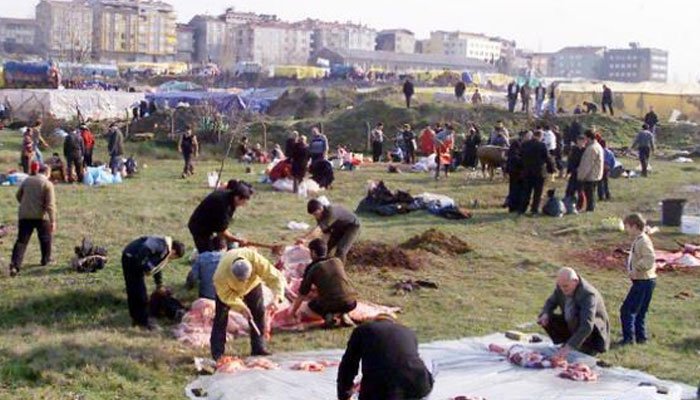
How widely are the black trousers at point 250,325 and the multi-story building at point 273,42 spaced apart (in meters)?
154

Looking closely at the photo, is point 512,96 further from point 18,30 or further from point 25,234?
point 18,30

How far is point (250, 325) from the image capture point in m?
10.1

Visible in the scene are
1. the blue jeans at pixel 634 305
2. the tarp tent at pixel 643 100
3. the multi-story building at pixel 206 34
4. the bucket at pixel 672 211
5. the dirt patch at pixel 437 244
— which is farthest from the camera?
the multi-story building at pixel 206 34

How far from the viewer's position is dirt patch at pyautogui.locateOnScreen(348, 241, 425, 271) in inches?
572

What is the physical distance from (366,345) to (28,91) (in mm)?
45395

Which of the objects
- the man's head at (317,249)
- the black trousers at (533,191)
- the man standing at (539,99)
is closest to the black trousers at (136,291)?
the man's head at (317,249)

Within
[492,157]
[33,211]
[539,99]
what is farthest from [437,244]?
[539,99]

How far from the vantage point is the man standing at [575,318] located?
9.77 meters

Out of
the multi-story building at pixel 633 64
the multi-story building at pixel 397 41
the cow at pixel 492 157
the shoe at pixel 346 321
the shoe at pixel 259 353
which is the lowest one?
the shoe at pixel 259 353

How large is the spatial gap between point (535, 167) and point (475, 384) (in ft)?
36.6

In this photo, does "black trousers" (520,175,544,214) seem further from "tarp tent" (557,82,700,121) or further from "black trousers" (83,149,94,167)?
"tarp tent" (557,82,700,121)

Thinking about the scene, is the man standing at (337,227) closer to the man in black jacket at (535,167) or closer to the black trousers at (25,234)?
the black trousers at (25,234)

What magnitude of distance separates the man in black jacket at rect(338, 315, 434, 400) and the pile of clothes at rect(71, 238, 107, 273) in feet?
23.5

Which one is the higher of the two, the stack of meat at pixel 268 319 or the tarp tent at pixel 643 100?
the tarp tent at pixel 643 100
